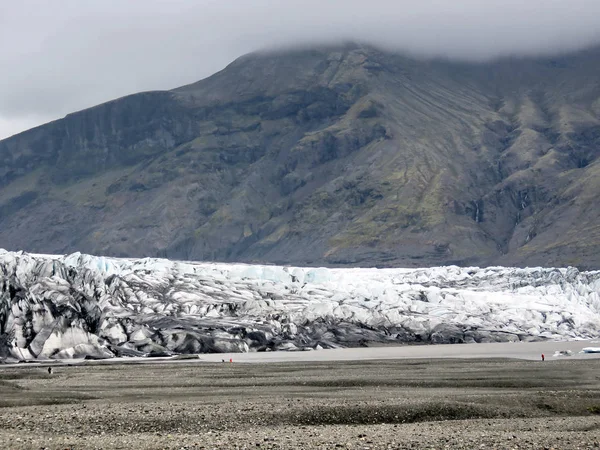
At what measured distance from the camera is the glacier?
218ft

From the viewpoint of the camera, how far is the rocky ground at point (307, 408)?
26.3 meters

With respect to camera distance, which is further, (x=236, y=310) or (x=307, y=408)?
(x=236, y=310)

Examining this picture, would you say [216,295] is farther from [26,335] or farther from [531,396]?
[531,396]

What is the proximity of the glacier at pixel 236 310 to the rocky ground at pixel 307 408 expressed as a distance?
16.3 meters

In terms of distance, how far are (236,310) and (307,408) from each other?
47505 mm

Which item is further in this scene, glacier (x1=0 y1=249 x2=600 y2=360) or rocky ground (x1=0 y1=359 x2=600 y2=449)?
glacier (x1=0 y1=249 x2=600 y2=360)

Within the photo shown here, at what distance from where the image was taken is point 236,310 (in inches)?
3132

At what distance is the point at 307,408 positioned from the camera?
32375 millimetres

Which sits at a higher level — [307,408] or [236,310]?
[307,408]

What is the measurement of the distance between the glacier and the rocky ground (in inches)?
641

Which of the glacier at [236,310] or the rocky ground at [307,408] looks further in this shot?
the glacier at [236,310]

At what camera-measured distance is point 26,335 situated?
6469 centimetres

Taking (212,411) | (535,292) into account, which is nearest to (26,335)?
(212,411)

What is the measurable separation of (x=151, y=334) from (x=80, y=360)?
7965 millimetres
